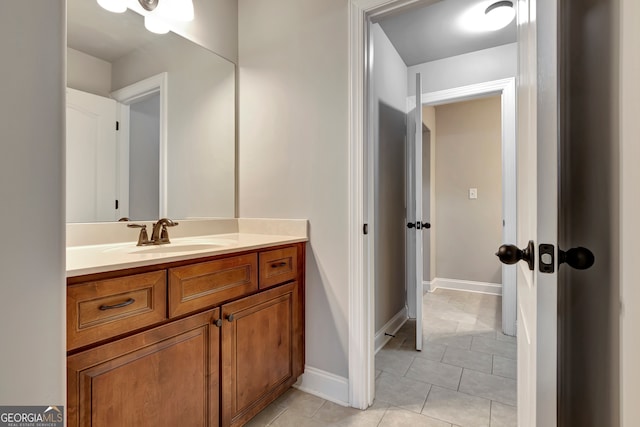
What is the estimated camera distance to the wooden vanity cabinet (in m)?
0.86

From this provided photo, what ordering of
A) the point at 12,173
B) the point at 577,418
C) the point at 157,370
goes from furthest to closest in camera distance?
the point at 157,370, the point at 577,418, the point at 12,173

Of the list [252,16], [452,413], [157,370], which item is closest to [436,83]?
[252,16]

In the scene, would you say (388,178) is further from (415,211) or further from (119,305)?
(119,305)

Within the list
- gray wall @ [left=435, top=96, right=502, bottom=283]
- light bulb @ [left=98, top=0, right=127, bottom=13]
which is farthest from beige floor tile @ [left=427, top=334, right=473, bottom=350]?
light bulb @ [left=98, top=0, right=127, bottom=13]

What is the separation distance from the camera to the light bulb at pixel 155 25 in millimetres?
1558

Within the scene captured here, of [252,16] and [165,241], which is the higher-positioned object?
[252,16]

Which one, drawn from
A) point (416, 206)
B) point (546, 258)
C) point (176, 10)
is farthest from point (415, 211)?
point (176, 10)

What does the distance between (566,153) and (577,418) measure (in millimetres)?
561

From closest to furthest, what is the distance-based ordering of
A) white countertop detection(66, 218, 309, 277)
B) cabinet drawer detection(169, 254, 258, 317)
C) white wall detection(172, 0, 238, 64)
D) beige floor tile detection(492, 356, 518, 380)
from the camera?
white countertop detection(66, 218, 309, 277)
cabinet drawer detection(169, 254, 258, 317)
white wall detection(172, 0, 238, 64)
beige floor tile detection(492, 356, 518, 380)

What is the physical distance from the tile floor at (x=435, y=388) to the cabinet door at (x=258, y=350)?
0.17m

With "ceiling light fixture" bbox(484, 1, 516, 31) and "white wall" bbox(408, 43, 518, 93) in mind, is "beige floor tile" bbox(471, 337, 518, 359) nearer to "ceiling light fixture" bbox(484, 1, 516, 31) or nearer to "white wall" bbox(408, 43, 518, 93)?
"white wall" bbox(408, 43, 518, 93)

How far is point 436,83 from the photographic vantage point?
2.81 metres

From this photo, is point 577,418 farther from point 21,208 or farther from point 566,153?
point 21,208

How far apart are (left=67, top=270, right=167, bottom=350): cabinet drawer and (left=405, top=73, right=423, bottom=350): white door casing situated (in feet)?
5.66
